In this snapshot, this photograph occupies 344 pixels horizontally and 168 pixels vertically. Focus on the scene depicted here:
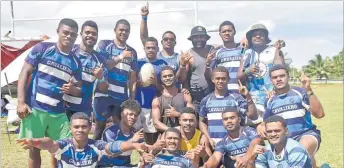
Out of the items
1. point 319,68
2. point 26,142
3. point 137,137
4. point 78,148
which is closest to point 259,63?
point 137,137

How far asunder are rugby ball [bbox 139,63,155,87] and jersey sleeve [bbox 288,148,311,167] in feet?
8.65

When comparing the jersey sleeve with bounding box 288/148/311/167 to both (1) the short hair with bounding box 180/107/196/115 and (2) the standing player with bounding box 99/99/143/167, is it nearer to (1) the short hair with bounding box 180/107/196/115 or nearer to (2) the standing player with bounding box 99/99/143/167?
(1) the short hair with bounding box 180/107/196/115

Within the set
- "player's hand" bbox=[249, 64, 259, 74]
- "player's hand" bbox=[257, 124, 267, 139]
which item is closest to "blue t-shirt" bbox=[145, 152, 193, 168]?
"player's hand" bbox=[257, 124, 267, 139]

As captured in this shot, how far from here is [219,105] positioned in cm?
663

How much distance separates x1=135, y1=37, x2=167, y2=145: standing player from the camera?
714 cm

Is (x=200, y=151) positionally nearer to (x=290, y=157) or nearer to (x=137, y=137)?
(x=137, y=137)

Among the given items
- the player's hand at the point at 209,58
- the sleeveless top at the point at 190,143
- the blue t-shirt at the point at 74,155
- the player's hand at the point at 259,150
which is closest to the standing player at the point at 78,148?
the blue t-shirt at the point at 74,155

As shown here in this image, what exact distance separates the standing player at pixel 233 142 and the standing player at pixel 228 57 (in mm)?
1023

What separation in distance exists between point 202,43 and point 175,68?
650mm

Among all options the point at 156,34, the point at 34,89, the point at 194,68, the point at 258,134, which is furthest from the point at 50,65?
the point at 156,34

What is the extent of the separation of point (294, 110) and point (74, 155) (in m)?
3.02

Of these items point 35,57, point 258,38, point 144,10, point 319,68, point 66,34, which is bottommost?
point 319,68

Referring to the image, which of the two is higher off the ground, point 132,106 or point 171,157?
point 132,106

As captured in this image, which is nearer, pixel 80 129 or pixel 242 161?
pixel 80 129
